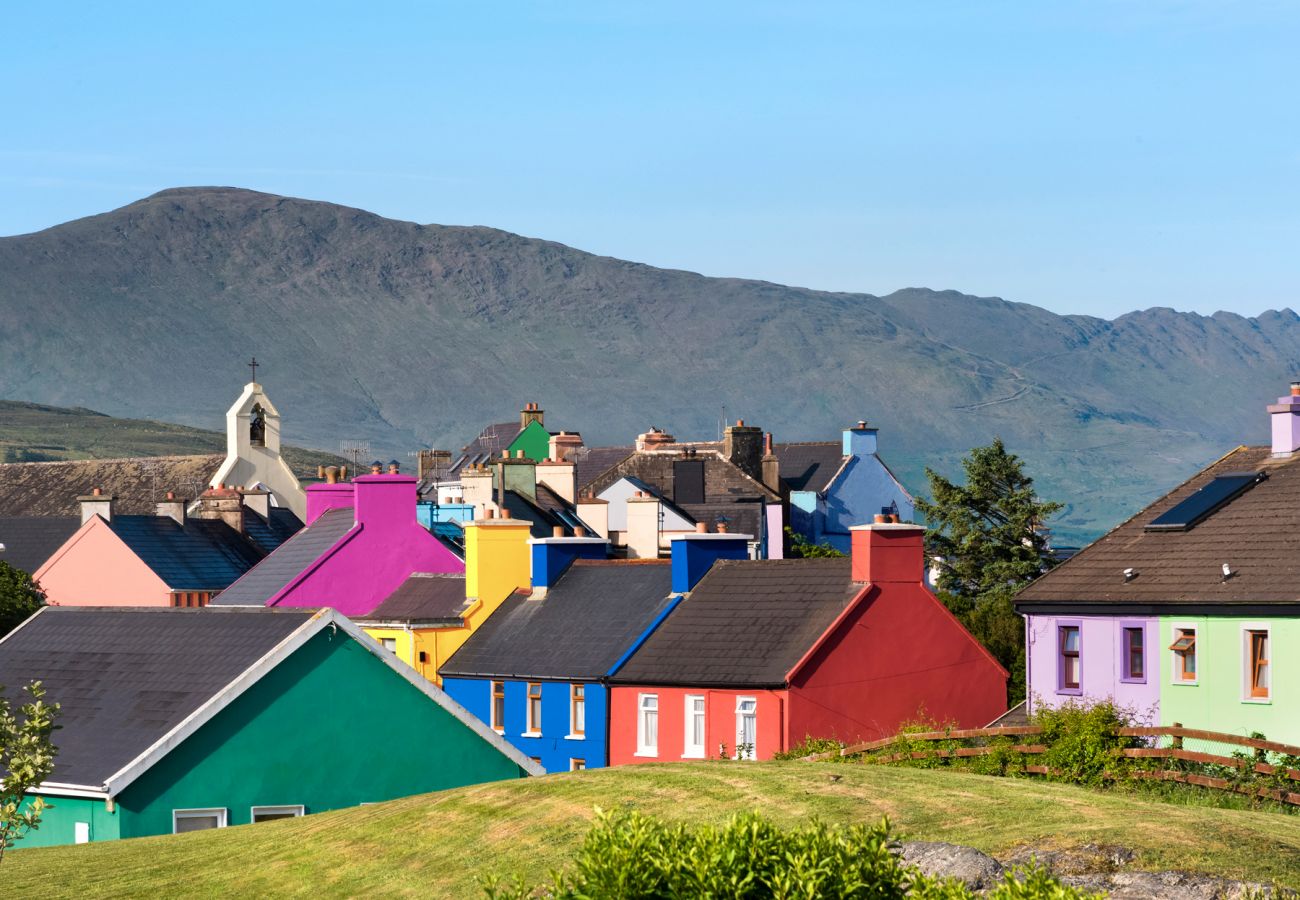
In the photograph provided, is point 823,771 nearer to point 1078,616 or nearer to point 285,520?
point 1078,616

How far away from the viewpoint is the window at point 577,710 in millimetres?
50281

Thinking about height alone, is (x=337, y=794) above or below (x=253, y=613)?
below

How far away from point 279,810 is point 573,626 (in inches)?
717

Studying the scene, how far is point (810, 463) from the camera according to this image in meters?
123

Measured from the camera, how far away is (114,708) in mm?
36188

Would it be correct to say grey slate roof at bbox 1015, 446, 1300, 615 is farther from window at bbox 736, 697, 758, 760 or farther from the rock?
the rock

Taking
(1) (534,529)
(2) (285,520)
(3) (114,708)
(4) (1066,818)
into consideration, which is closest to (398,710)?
(3) (114,708)

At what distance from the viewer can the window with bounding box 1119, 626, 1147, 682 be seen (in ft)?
150

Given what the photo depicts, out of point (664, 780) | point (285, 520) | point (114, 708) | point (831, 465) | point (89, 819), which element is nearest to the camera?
point (664, 780)

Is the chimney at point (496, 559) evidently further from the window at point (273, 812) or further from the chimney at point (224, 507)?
the chimney at point (224, 507)

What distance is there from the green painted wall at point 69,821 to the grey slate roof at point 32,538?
54.4m

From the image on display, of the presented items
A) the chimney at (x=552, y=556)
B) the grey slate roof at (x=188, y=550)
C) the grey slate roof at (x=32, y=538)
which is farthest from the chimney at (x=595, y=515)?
the grey slate roof at (x=32, y=538)

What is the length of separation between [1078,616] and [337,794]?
1881 centimetres

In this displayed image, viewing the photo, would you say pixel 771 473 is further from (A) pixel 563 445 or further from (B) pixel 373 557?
(B) pixel 373 557
